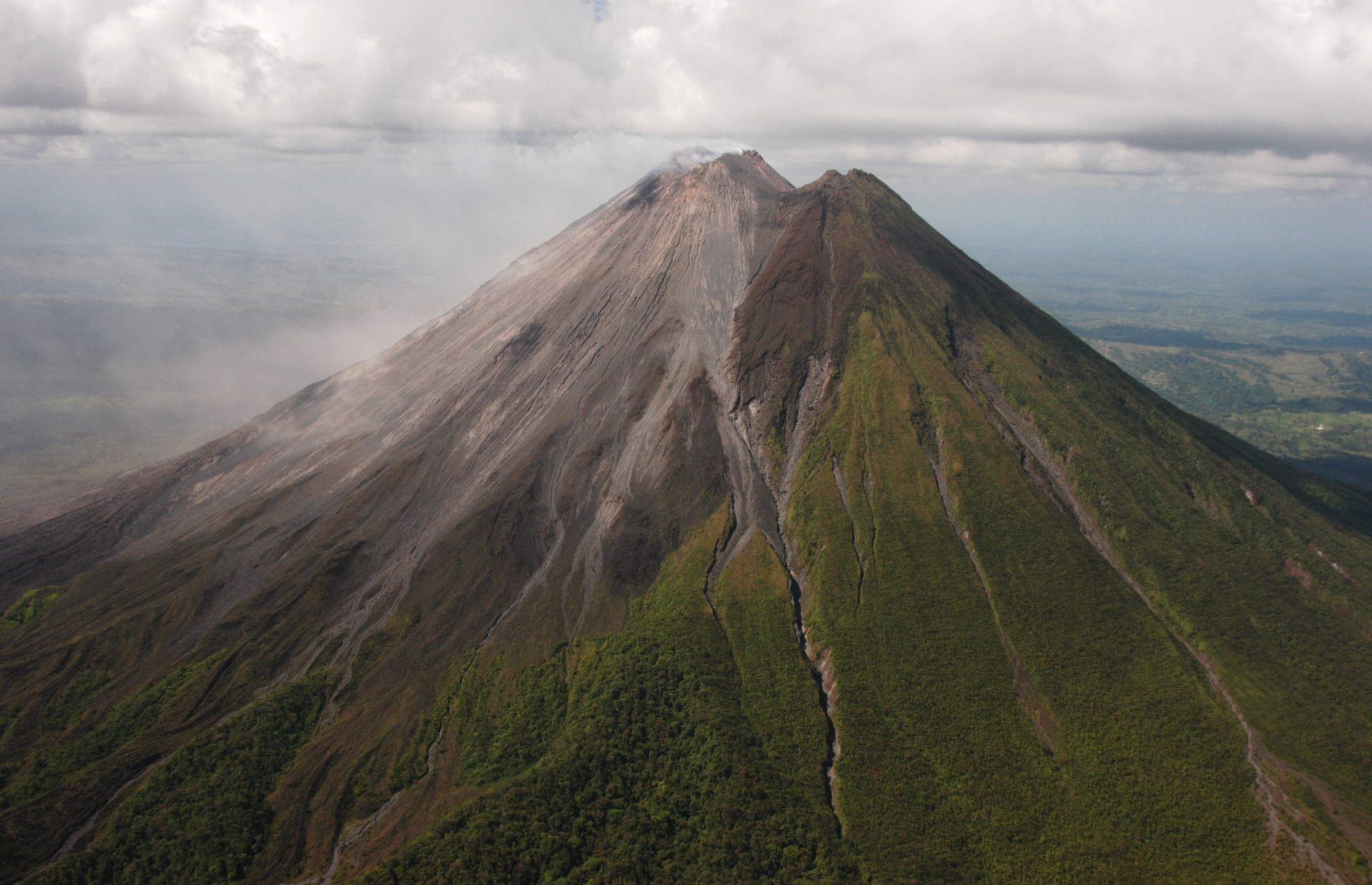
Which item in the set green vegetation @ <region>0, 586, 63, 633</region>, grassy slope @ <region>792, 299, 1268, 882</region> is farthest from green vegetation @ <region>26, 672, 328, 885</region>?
grassy slope @ <region>792, 299, 1268, 882</region>

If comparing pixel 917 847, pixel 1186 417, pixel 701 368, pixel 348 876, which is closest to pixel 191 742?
pixel 348 876

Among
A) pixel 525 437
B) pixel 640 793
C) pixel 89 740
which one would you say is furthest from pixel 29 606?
pixel 640 793

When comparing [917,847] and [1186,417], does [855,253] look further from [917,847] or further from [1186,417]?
[917,847]

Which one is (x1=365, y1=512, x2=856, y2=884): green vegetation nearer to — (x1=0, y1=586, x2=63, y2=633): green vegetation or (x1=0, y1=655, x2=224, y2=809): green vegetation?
(x1=0, y1=655, x2=224, y2=809): green vegetation

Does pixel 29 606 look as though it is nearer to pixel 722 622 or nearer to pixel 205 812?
pixel 205 812

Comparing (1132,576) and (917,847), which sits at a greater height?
(1132,576)
